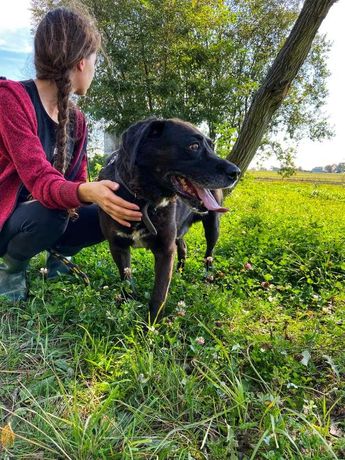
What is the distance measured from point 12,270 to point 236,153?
283 cm

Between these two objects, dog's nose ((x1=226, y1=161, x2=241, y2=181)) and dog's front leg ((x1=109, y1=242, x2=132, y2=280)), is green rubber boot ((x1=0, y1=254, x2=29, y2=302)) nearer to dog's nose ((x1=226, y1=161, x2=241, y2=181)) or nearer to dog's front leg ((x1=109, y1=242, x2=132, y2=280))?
dog's front leg ((x1=109, y1=242, x2=132, y2=280))

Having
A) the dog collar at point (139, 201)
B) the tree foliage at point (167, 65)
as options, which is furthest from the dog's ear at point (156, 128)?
the tree foliage at point (167, 65)

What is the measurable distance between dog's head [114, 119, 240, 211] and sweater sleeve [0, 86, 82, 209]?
1.48 feet

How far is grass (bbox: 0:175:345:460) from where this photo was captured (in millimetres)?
1530

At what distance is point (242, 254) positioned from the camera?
12.7 ft

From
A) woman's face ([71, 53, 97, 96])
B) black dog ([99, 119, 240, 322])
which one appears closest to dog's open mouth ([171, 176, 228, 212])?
black dog ([99, 119, 240, 322])

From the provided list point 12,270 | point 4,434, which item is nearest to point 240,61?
point 12,270

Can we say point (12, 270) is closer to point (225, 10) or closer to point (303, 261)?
point (303, 261)

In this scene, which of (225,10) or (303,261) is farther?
(225,10)

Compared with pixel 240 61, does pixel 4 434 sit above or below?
below

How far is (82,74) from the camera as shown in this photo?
259cm

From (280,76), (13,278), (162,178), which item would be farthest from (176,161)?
(280,76)

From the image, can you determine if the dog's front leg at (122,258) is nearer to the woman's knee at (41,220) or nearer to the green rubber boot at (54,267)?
the woman's knee at (41,220)

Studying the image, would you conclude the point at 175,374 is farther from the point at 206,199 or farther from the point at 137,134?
the point at 137,134
